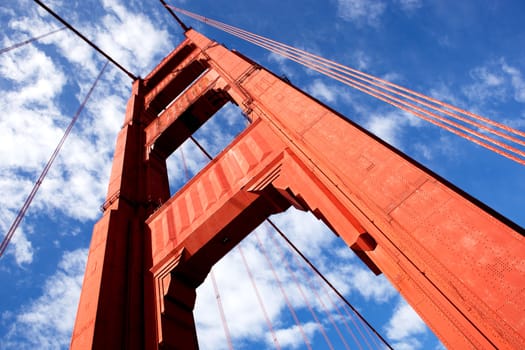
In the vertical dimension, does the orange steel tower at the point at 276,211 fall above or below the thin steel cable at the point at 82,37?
below

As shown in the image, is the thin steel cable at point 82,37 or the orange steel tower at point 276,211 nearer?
the orange steel tower at point 276,211

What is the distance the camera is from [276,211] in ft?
19.2

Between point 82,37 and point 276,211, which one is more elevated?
point 82,37

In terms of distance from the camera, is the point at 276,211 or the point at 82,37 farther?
the point at 82,37

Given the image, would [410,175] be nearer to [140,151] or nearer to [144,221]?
[144,221]

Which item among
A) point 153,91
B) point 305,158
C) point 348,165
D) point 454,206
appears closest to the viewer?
point 454,206

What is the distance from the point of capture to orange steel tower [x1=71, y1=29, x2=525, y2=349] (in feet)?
8.79

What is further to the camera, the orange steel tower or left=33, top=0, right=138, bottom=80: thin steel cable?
left=33, top=0, right=138, bottom=80: thin steel cable

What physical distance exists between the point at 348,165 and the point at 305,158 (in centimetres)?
83

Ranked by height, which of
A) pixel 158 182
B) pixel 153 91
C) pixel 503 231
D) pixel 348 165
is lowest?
pixel 503 231

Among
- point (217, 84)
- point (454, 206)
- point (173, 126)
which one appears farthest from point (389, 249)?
point (173, 126)

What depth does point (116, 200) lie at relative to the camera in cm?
725

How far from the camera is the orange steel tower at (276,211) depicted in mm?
2678

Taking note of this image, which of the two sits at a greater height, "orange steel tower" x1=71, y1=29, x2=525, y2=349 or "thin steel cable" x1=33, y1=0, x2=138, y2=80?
"thin steel cable" x1=33, y1=0, x2=138, y2=80
